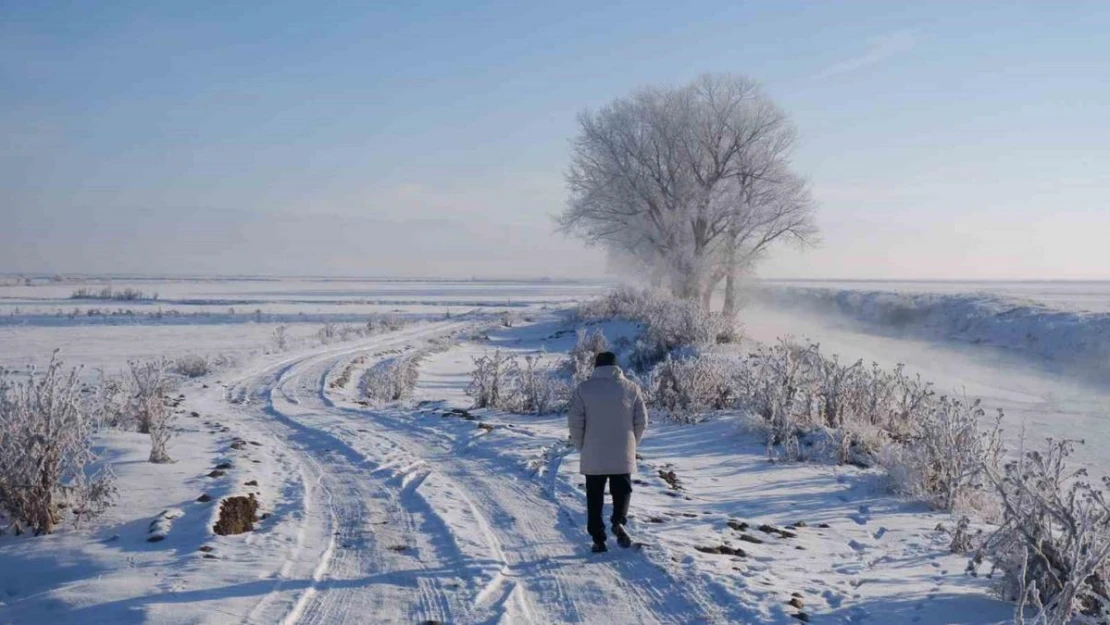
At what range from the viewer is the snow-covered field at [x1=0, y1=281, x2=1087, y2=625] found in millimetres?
5309

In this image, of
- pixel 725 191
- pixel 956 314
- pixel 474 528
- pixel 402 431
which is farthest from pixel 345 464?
pixel 956 314

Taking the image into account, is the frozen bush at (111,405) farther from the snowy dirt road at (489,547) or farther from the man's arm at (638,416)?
the man's arm at (638,416)

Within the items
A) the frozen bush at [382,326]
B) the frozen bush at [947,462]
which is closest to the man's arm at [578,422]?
the frozen bush at [947,462]

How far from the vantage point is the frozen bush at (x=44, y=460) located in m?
6.59

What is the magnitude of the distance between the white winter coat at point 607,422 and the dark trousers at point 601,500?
98 mm

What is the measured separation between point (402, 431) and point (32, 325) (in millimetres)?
30729

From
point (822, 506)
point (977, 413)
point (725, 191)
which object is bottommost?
point (822, 506)

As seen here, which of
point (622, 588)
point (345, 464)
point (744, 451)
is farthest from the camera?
point (744, 451)

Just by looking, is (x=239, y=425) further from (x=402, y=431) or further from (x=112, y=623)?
(x=112, y=623)

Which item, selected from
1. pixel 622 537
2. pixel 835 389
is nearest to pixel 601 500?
pixel 622 537

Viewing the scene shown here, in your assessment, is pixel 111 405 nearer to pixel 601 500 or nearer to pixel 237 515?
pixel 237 515

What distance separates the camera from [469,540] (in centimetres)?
665

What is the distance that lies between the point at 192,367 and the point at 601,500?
56.2ft

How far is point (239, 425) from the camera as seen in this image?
12438 millimetres
